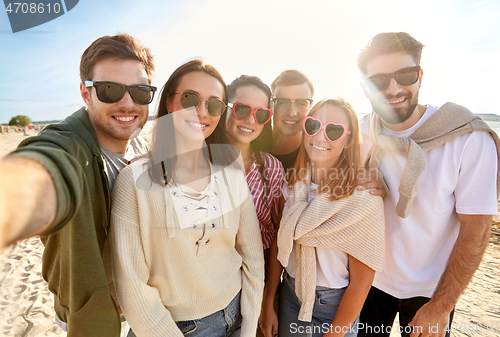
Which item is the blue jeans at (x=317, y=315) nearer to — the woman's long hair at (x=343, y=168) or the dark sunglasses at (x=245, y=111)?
the woman's long hair at (x=343, y=168)

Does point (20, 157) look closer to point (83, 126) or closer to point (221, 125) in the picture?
point (83, 126)

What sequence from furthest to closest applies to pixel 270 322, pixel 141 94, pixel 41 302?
pixel 41 302
pixel 270 322
pixel 141 94

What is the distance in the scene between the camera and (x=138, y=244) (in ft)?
4.81

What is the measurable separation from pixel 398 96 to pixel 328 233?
4.73 feet

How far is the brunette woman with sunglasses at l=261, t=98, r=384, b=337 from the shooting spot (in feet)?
6.18

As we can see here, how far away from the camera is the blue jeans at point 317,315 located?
1.99 meters

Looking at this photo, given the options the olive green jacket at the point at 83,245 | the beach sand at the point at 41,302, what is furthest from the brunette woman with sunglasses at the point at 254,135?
the beach sand at the point at 41,302

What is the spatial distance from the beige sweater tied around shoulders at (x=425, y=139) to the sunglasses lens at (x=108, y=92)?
2249 mm

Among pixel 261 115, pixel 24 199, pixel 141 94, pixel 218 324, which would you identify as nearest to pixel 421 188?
pixel 261 115

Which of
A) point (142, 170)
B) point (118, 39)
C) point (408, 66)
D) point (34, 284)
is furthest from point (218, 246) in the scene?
point (34, 284)

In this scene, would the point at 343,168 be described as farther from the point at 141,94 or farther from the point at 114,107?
the point at 114,107

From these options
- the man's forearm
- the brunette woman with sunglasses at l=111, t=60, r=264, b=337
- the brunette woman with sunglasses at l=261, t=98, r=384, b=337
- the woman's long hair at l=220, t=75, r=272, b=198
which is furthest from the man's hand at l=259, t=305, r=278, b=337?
the man's forearm

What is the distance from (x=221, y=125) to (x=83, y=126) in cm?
111

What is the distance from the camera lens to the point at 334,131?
2049mm
